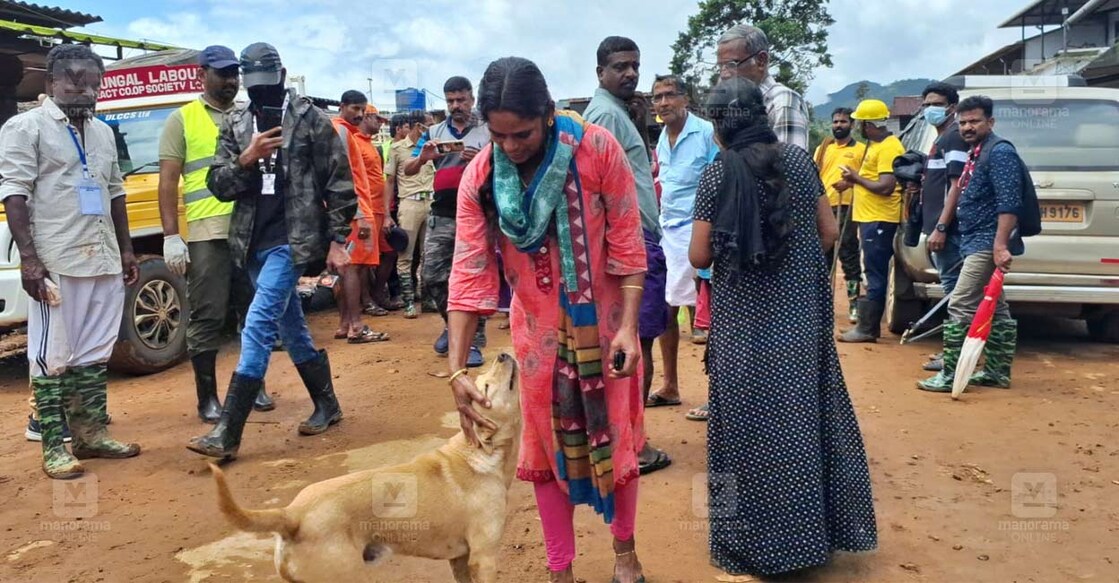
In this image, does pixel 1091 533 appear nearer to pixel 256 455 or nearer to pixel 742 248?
pixel 742 248

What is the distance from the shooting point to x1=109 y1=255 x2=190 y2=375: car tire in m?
6.36

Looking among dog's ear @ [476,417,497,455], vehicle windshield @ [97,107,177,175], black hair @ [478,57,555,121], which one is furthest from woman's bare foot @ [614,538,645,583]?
vehicle windshield @ [97,107,177,175]

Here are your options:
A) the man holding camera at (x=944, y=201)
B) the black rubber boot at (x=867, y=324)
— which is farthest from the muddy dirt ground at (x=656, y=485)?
the black rubber boot at (x=867, y=324)

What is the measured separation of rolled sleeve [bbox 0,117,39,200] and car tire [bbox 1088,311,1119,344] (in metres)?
7.68

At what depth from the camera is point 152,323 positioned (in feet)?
21.6

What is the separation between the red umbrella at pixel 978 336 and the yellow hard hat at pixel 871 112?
8.61 ft

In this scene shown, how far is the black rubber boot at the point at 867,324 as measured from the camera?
7348 mm

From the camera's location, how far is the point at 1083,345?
7.22 m

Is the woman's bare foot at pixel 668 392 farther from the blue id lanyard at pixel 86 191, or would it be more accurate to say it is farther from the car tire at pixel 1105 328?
the car tire at pixel 1105 328

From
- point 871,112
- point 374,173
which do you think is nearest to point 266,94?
point 374,173

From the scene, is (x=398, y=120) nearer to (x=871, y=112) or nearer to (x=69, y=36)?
(x=69, y=36)

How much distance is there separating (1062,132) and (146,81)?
8.41m

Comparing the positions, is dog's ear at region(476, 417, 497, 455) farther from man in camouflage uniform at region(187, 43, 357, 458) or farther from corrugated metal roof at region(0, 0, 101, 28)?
corrugated metal roof at region(0, 0, 101, 28)

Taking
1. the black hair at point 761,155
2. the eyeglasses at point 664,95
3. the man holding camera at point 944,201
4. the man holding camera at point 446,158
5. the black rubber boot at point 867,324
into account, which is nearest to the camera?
the black hair at point 761,155
